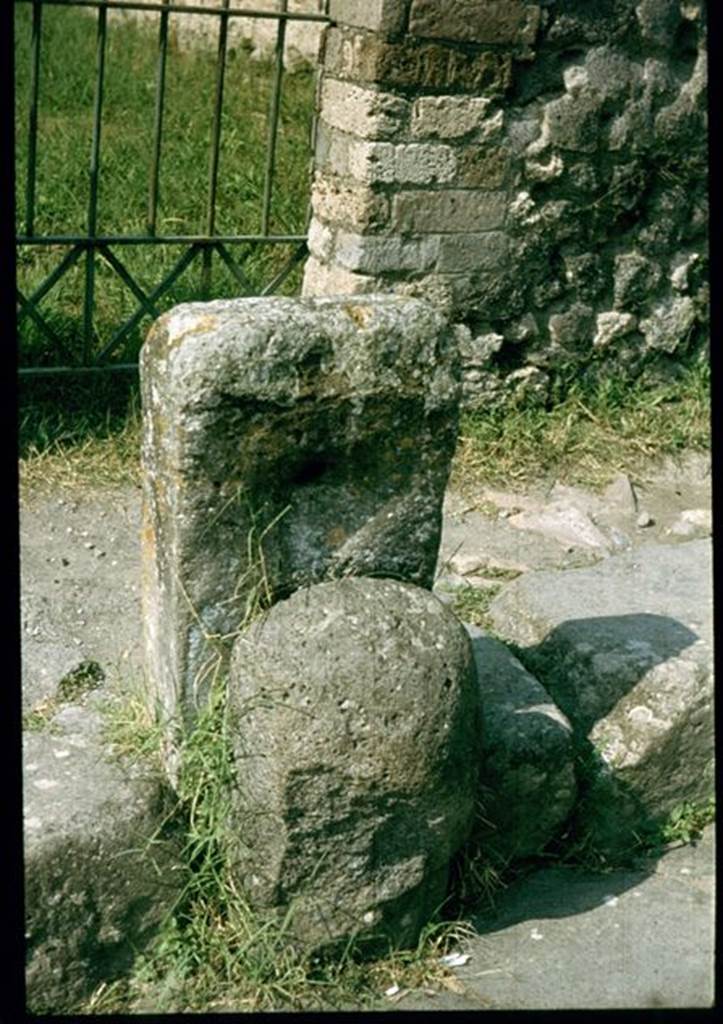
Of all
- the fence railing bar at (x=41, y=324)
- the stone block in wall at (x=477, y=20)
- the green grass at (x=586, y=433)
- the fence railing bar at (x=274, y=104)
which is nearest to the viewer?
the stone block in wall at (x=477, y=20)

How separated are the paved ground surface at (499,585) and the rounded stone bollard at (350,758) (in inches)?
9.6

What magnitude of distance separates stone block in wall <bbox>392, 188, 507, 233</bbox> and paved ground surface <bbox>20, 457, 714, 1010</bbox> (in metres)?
0.97

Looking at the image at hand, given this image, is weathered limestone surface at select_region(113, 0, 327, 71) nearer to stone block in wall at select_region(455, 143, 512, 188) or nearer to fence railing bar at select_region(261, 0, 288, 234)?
fence railing bar at select_region(261, 0, 288, 234)

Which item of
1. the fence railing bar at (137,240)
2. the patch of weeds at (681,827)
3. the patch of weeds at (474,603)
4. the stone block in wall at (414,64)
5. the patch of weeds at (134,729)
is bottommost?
the patch of weeds at (681,827)

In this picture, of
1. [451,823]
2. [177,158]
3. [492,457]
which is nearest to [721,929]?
[451,823]

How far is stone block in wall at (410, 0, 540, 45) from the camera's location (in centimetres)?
532

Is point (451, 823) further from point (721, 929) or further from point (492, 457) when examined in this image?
point (492, 457)

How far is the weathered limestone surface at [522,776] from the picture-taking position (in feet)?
11.5

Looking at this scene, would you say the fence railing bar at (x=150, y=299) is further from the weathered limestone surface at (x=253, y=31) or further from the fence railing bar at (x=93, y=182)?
the weathered limestone surface at (x=253, y=31)

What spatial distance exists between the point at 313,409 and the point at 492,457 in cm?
262

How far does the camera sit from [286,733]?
3051 mm

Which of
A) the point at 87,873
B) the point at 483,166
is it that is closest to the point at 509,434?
the point at 483,166

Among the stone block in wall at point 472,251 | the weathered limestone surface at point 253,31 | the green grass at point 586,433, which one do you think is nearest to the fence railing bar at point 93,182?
the stone block in wall at point 472,251

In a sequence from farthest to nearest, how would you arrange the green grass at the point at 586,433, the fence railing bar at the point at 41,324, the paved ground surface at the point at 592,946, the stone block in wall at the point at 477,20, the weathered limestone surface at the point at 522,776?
the green grass at the point at 586,433 → the fence railing bar at the point at 41,324 → the stone block in wall at the point at 477,20 → the weathered limestone surface at the point at 522,776 → the paved ground surface at the point at 592,946
